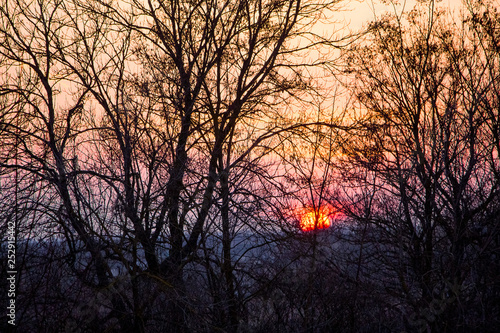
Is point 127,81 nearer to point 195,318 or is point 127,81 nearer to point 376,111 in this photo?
point 195,318

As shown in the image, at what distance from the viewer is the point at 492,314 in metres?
7.64

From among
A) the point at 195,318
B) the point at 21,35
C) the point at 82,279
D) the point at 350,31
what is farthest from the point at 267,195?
the point at 21,35

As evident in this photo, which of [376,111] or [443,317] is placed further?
[376,111]

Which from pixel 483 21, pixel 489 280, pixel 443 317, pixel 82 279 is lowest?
pixel 443 317

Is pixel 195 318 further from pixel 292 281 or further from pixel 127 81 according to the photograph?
pixel 127 81

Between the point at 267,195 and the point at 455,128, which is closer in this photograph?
the point at 267,195

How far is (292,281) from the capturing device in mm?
9477

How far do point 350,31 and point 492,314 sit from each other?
6.07 metres

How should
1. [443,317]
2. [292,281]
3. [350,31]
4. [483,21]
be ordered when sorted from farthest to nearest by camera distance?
1. [483,21]
2. [350,31]
3. [292,281]
4. [443,317]

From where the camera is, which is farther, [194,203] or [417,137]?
[417,137]

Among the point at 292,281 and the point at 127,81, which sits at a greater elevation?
the point at 127,81

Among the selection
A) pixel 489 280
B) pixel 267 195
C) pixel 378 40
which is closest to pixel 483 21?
pixel 378 40

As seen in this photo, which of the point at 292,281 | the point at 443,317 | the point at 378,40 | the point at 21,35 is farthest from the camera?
the point at 378,40

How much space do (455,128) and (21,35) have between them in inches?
319
